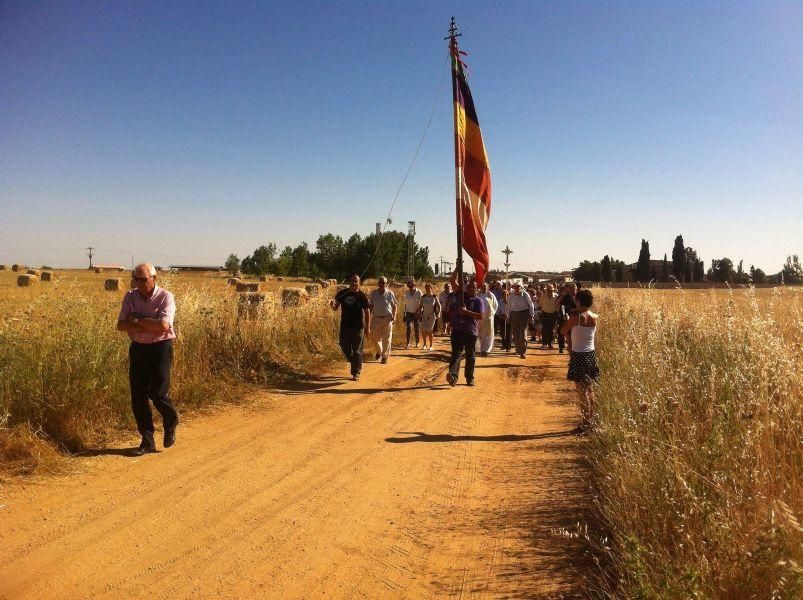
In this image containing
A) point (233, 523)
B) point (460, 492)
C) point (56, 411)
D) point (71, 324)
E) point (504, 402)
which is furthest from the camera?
point (504, 402)

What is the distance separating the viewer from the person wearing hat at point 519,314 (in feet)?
44.7

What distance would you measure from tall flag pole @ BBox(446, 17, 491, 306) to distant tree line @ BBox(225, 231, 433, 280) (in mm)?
39028

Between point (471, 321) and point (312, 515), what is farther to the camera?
point (471, 321)

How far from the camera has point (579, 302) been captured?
6883mm

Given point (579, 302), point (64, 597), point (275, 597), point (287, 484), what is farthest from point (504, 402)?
point (64, 597)

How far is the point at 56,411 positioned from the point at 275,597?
12.2ft

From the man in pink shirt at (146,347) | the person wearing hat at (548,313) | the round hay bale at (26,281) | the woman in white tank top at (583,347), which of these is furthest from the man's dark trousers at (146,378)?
the round hay bale at (26,281)

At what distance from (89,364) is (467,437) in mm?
4542

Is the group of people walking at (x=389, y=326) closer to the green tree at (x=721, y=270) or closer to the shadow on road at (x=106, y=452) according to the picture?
the shadow on road at (x=106, y=452)

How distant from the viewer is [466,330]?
9.48 m

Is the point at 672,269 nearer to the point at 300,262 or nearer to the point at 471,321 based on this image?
the point at 300,262

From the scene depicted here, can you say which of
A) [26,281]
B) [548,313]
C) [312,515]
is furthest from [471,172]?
[26,281]

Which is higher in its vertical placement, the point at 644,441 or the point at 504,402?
the point at 644,441

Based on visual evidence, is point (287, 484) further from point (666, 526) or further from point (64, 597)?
point (666, 526)
